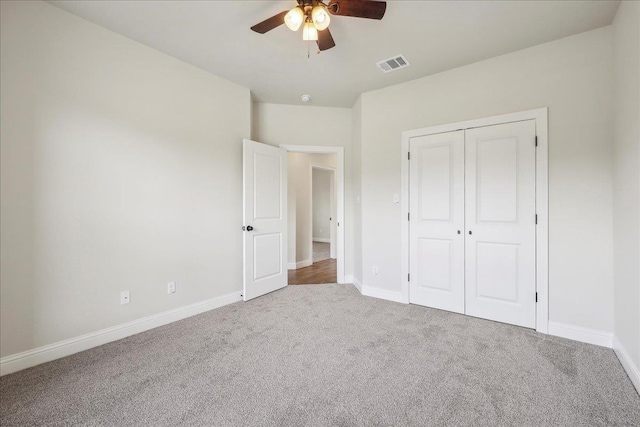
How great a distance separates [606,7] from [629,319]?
2.27m

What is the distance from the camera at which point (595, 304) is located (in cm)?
219

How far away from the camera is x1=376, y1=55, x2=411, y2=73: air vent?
8.76 feet

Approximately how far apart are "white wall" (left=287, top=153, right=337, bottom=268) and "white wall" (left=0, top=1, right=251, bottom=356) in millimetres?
1876

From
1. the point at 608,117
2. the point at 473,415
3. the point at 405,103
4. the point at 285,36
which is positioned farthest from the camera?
the point at 405,103

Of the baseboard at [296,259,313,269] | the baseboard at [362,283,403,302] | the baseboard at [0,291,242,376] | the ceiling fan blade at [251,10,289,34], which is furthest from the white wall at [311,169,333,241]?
the ceiling fan blade at [251,10,289,34]

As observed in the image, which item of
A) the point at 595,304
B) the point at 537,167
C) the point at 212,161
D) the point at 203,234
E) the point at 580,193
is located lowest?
the point at 595,304

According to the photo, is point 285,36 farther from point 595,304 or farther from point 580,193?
point 595,304

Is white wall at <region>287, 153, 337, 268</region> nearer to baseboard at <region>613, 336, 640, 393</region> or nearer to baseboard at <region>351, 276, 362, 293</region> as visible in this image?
baseboard at <region>351, 276, 362, 293</region>

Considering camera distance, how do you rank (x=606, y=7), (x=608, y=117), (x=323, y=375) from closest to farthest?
(x=323, y=375) < (x=606, y=7) < (x=608, y=117)

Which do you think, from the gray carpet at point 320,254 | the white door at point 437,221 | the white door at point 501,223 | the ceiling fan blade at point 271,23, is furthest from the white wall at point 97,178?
the gray carpet at point 320,254

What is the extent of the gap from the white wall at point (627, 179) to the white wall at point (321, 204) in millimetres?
7100

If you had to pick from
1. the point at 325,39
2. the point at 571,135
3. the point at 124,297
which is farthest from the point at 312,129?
the point at 124,297

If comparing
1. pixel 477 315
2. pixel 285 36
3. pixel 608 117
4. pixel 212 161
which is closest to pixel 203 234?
pixel 212 161

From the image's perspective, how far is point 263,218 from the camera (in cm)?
344
